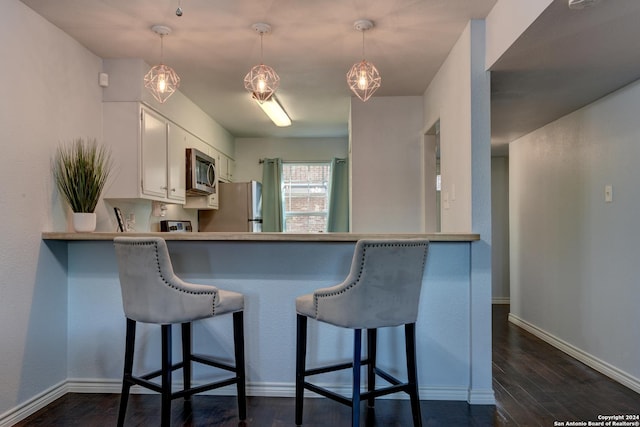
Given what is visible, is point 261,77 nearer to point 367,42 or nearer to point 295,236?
point 367,42

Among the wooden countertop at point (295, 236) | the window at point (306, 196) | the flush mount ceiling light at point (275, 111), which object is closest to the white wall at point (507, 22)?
the wooden countertop at point (295, 236)

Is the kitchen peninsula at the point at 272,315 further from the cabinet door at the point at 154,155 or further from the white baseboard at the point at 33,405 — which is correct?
the cabinet door at the point at 154,155

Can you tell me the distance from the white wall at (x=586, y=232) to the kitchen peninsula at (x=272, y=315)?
1231 millimetres

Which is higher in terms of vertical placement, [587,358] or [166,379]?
[166,379]

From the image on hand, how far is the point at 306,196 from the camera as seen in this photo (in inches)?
237

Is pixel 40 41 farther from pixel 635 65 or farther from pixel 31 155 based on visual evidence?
pixel 635 65

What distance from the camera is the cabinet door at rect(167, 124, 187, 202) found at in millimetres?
3561

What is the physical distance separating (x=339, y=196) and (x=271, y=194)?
96 centimetres

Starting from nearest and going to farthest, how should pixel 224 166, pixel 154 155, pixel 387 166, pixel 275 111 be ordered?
pixel 154 155, pixel 387 166, pixel 275 111, pixel 224 166

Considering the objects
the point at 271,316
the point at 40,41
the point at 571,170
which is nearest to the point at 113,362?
the point at 271,316

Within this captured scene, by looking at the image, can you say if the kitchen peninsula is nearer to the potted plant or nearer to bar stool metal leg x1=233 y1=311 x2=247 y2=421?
the potted plant

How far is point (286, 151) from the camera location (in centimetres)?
597

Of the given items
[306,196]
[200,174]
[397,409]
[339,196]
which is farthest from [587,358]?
[306,196]

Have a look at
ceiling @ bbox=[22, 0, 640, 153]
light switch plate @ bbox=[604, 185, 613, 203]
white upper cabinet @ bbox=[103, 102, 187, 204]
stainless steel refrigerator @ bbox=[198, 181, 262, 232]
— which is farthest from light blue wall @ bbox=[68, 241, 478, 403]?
stainless steel refrigerator @ bbox=[198, 181, 262, 232]
